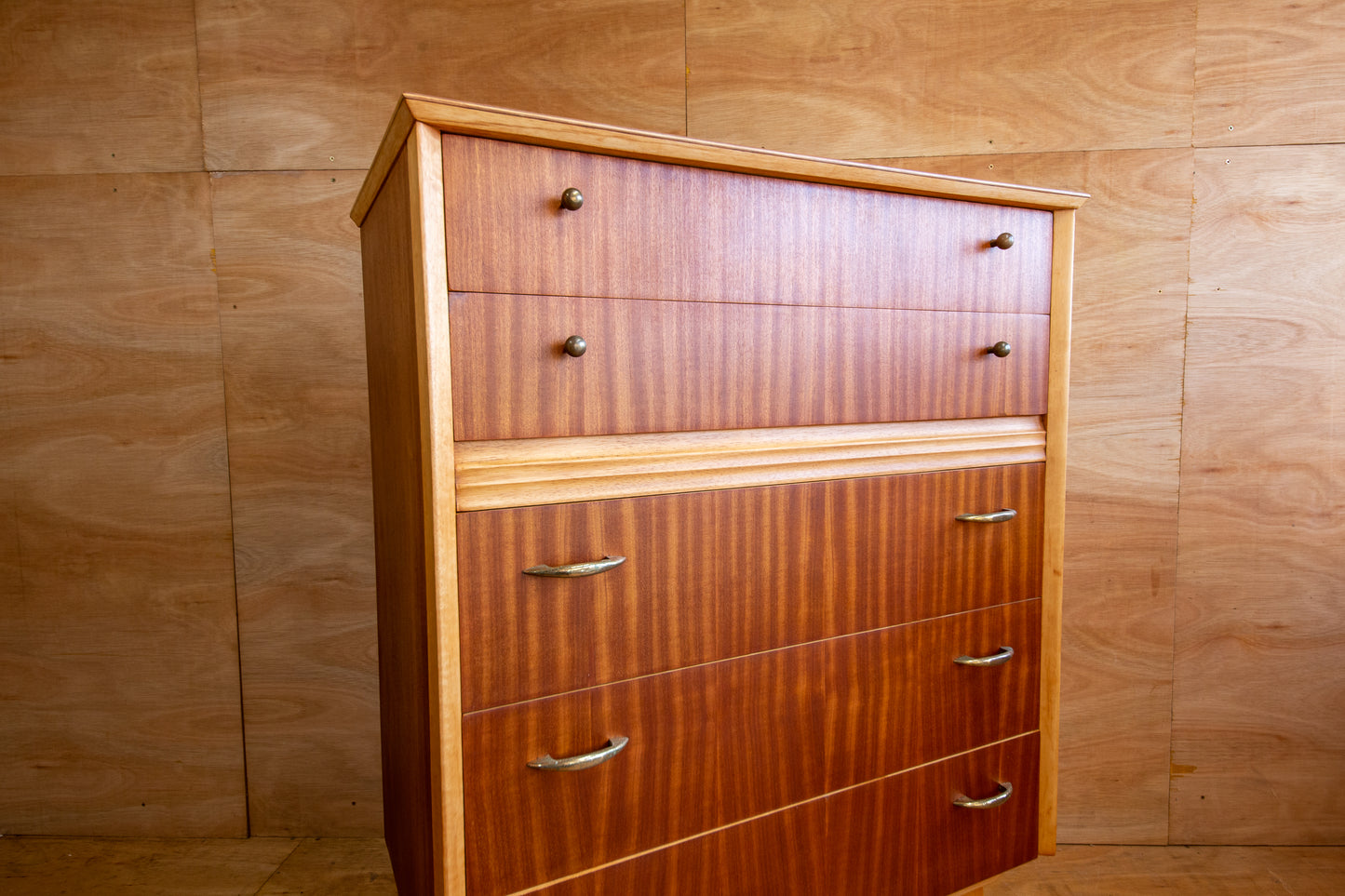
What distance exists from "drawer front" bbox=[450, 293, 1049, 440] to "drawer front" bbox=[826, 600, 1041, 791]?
1.14ft

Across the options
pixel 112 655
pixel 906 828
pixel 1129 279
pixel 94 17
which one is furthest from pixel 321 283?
pixel 1129 279

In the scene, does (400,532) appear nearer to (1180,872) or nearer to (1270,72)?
(1180,872)

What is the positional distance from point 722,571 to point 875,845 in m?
0.53

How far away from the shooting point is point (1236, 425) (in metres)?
1.85

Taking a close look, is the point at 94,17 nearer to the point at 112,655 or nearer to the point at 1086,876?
the point at 112,655

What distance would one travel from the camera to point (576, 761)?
39.3 inches

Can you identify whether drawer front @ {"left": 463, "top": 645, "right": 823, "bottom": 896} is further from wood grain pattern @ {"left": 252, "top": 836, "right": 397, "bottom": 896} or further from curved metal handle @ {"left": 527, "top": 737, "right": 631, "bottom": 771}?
wood grain pattern @ {"left": 252, "top": 836, "right": 397, "bottom": 896}

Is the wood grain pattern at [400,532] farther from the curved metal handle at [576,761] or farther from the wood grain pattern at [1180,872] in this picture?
the wood grain pattern at [1180,872]

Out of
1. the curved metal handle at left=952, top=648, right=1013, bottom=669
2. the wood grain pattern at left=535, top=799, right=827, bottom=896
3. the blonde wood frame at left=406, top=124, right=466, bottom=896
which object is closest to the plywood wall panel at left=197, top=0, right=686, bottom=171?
the blonde wood frame at left=406, top=124, right=466, bottom=896

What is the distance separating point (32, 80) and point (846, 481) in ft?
6.26

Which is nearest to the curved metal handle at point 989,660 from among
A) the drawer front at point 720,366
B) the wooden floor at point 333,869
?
the drawer front at point 720,366

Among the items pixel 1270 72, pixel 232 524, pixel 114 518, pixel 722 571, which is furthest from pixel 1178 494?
pixel 114 518

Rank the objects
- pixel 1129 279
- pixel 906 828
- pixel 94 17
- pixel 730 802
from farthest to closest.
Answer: pixel 1129 279
pixel 94 17
pixel 906 828
pixel 730 802

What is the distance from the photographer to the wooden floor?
1697mm
